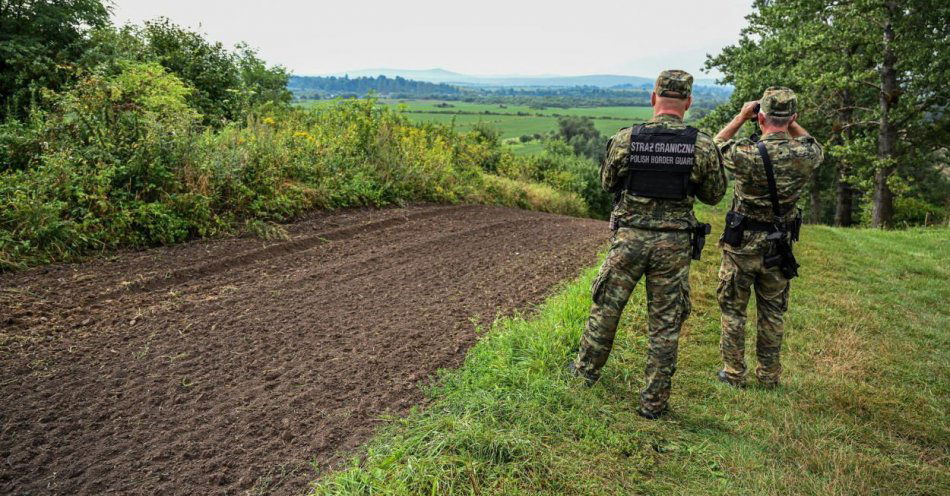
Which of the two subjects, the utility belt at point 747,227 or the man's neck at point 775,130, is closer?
the man's neck at point 775,130

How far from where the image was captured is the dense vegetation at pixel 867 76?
16.7 m

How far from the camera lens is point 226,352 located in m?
4.65

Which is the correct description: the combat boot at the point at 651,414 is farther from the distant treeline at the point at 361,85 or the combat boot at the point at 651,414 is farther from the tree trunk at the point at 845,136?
the distant treeline at the point at 361,85

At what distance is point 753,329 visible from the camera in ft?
19.6

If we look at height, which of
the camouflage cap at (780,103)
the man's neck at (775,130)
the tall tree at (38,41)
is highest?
the tall tree at (38,41)

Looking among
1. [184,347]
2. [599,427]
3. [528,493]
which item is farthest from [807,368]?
[184,347]

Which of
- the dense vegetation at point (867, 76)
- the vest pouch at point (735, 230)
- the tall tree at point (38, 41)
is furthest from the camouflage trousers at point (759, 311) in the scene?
the dense vegetation at point (867, 76)

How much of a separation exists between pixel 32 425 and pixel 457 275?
14.7 ft

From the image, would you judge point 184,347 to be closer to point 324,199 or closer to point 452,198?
point 324,199

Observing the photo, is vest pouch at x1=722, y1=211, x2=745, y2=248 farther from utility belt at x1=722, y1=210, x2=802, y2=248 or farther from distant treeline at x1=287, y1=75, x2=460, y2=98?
distant treeline at x1=287, y1=75, x2=460, y2=98

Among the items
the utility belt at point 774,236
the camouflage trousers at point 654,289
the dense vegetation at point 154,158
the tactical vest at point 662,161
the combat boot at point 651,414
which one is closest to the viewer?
the tactical vest at point 662,161

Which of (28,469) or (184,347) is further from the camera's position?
(184,347)

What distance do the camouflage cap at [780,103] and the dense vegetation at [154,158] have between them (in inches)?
248

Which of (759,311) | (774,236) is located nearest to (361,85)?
(759,311)
